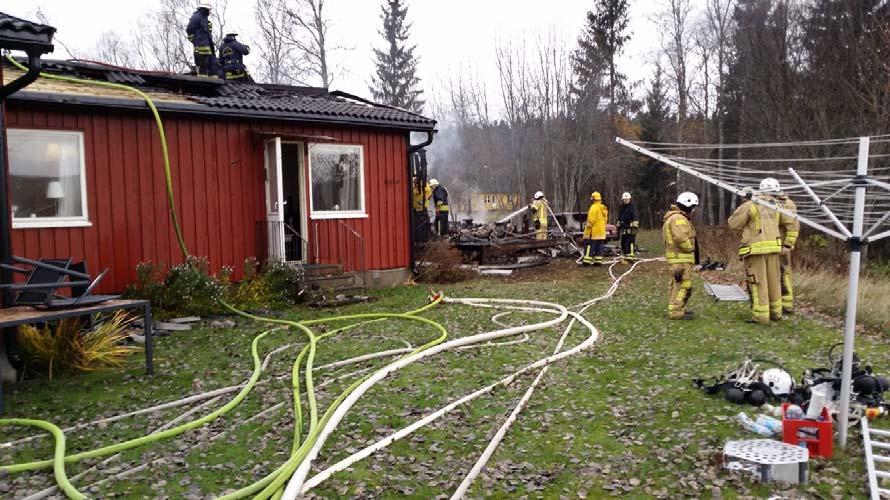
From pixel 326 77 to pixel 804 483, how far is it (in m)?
32.4

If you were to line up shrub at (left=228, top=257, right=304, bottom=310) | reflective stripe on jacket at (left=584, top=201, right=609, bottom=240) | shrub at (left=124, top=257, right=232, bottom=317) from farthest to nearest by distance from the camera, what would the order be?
reflective stripe on jacket at (left=584, top=201, right=609, bottom=240), shrub at (left=228, top=257, right=304, bottom=310), shrub at (left=124, top=257, right=232, bottom=317)

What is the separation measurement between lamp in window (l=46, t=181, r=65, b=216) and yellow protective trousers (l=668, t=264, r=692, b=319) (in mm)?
8661

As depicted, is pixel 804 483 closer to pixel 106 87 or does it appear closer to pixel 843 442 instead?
pixel 843 442

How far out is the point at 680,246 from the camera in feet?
28.6

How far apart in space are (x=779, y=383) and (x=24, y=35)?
7232 millimetres

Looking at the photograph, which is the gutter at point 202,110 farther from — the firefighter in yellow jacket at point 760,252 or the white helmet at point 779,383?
the white helmet at point 779,383

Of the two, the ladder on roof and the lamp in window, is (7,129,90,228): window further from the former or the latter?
the ladder on roof

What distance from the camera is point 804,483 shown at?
386 cm

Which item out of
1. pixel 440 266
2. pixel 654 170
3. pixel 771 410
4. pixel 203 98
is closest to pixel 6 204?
pixel 203 98

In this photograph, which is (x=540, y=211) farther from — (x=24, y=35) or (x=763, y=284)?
(x=24, y=35)

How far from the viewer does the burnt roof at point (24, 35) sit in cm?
559

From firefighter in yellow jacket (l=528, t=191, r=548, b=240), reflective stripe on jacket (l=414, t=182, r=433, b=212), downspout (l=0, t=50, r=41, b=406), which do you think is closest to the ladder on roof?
downspout (l=0, t=50, r=41, b=406)

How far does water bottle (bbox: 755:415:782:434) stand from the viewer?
14.9 feet

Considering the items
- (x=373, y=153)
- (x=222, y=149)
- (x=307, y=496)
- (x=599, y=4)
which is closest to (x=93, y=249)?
(x=222, y=149)
